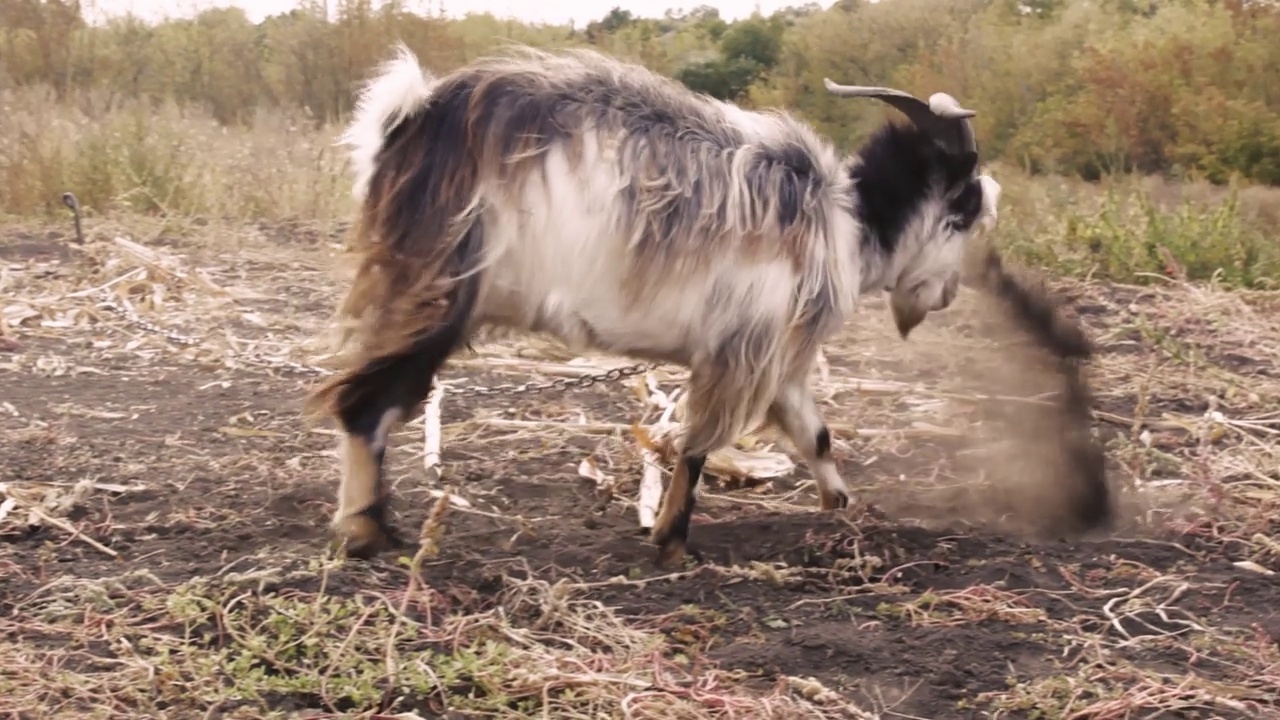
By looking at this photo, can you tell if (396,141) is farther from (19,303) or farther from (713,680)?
(19,303)

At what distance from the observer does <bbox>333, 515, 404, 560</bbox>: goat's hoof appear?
12.5 ft

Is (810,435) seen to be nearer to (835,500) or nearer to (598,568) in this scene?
(835,500)

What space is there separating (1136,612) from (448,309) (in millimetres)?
2144

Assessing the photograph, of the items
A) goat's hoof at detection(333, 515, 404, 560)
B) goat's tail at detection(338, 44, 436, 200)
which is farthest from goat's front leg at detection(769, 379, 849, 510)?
goat's tail at detection(338, 44, 436, 200)

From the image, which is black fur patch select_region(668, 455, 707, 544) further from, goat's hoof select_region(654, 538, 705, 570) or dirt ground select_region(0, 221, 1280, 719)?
dirt ground select_region(0, 221, 1280, 719)

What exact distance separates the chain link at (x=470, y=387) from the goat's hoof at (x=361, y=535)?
4.40 feet

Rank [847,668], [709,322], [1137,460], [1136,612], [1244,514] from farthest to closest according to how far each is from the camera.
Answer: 1. [1137,460]
2. [1244,514]
3. [709,322]
4. [1136,612]
5. [847,668]

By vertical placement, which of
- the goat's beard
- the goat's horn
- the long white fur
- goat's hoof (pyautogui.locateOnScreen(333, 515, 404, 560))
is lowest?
goat's hoof (pyautogui.locateOnScreen(333, 515, 404, 560))

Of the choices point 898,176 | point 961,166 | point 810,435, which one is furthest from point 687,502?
point 961,166

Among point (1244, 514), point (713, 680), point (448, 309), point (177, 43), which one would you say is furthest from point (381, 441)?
point (177, 43)

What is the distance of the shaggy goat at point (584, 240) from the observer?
3680mm

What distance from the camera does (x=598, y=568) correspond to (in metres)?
3.92

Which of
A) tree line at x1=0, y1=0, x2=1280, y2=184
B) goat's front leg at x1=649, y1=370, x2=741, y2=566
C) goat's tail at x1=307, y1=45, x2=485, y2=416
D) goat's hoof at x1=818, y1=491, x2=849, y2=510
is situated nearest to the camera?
goat's tail at x1=307, y1=45, x2=485, y2=416

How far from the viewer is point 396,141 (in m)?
3.79
